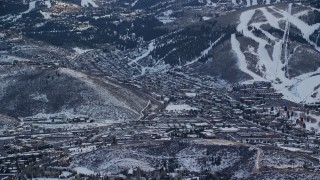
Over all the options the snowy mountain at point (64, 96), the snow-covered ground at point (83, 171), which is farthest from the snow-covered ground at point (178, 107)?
the snow-covered ground at point (83, 171)

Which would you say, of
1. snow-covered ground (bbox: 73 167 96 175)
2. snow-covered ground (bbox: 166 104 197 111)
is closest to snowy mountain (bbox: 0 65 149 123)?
snow-covered ground (bbox: 166 104 197 111)

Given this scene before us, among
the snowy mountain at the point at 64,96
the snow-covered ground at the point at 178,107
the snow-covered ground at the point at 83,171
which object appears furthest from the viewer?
the snow-covered ground at the point at 178,107

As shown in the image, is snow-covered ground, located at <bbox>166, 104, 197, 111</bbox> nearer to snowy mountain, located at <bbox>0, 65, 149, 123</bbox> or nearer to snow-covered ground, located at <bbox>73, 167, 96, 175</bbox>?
snowy mountain, located at <bbox>0, 65, 149, 123</bbox>

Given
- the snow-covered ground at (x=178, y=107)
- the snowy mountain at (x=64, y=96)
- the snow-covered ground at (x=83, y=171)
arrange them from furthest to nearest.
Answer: the snow-covered ground at (x=178, y=107), the snowy mountain at (x=64, y=96), the snow-covered ground at (x=83, y=171)

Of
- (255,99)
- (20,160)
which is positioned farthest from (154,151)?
(255,99)

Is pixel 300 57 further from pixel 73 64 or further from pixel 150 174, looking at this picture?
pixel 150 174

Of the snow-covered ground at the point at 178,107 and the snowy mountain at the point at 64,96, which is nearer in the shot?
the snowy mountain at the point at 64,96

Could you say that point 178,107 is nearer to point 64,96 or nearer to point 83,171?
point 64,96

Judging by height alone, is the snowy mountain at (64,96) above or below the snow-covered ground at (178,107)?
above

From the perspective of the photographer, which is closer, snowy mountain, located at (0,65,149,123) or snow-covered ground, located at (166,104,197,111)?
snowy mountain, located at (0,65,149,123)

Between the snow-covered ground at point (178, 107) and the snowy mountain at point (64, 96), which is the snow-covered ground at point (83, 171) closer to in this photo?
the snowy mountain at point (64, 96)

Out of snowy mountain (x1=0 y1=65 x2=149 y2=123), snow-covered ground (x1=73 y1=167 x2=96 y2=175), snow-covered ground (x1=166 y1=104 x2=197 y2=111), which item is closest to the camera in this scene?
snow-covered ground (x1=73 y1=167 x2=96 y2=175)

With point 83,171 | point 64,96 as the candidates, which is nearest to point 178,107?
point 64,96
